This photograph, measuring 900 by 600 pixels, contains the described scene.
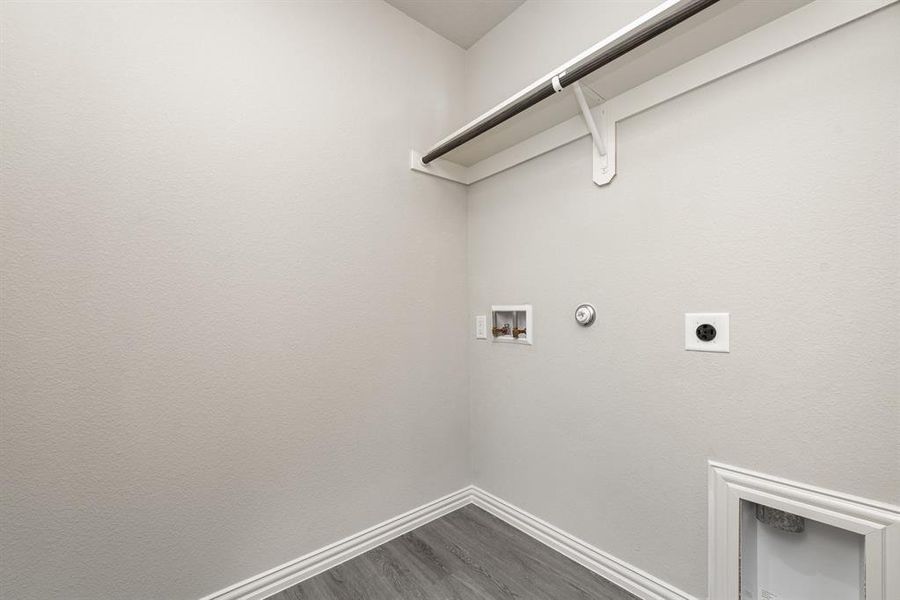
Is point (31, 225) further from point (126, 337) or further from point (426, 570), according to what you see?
point (426, 570)

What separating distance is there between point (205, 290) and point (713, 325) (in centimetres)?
174

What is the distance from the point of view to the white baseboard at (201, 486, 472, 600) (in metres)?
1.33

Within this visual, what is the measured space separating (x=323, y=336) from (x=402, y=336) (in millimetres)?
393

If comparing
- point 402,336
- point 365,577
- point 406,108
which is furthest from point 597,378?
point 406,108

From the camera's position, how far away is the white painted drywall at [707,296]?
3.07ft

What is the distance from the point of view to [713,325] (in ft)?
3.83

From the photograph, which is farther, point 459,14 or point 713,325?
point 459,14

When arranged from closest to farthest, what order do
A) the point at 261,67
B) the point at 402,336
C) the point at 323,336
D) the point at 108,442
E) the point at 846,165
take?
1. the point at 846,165
2. the point at 108,442
3. the point at 261,67
4. the point at 323,336
5. the point at 402,336

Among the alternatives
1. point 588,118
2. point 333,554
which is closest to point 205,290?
point 333,554

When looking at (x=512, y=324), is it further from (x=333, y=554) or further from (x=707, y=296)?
(x=333, y=554)

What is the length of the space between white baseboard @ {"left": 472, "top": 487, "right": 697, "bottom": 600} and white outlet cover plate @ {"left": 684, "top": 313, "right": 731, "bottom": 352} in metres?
0.86

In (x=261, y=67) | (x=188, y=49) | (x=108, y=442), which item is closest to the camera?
(x=108, y=442)

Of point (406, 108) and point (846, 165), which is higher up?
point (406, 108)

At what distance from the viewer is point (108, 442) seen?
3.64ft
